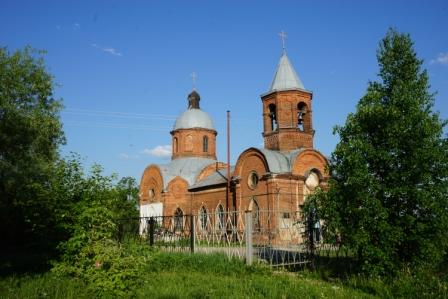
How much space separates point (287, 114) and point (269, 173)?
4.01 metres

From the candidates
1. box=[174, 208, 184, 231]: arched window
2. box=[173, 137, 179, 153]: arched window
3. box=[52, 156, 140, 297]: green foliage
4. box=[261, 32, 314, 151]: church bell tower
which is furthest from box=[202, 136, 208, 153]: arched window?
box=[52, 156, 140, 297]: green foliage

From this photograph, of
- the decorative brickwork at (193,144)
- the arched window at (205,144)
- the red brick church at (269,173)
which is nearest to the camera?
the red brick church at (269,173)

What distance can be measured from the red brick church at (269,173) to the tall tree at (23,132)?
986 cm

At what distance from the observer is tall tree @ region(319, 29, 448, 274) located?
768 cm

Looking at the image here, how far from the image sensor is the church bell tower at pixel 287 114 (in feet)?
73.8

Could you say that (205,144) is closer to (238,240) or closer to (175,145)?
(175,145)

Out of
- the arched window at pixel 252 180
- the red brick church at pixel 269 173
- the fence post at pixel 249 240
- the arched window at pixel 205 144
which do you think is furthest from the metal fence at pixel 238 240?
the arched window at pixel 205 144

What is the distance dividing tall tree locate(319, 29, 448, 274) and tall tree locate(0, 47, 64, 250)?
992 cm

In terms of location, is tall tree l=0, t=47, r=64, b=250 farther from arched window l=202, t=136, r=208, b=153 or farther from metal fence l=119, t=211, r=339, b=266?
arched window l=202, t=136, r=208, b=153

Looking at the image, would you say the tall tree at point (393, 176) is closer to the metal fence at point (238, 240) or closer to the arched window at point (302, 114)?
the metal fence at point (238, 240)

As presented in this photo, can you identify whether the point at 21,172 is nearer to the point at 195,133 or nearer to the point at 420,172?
the point at 420,172

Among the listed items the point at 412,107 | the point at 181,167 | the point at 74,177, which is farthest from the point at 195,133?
the point at 412,107

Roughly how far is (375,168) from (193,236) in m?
5.93

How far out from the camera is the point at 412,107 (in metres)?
8.11
